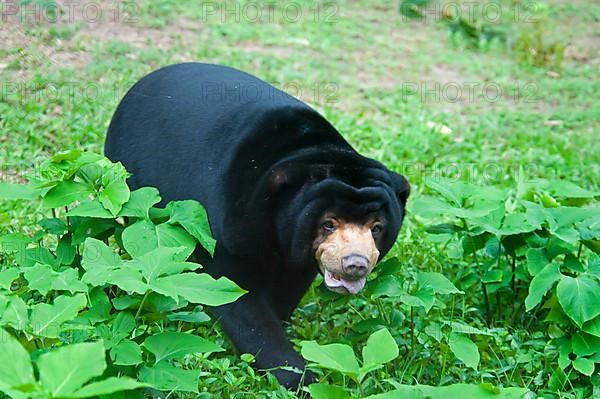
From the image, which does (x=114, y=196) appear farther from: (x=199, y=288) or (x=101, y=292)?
(x=199, y=288)

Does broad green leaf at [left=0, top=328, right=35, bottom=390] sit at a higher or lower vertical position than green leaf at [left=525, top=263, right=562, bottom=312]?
higher

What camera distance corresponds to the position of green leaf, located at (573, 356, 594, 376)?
3.43 m

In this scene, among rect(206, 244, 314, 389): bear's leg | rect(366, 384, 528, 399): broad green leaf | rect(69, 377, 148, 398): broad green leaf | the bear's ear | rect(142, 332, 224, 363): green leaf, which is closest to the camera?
rect(69, 377, 148, 398): broad green leaf

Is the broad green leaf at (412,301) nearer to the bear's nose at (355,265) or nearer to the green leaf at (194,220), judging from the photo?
the bear's nose at (355,265)

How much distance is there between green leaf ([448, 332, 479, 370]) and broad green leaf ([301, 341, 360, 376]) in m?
0.72

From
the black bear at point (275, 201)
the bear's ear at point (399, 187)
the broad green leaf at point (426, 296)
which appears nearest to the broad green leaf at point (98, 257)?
the black bear at point (275, 201)

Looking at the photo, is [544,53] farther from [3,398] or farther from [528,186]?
[3,398]

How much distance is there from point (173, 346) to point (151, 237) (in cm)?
47

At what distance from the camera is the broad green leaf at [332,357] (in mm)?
2504

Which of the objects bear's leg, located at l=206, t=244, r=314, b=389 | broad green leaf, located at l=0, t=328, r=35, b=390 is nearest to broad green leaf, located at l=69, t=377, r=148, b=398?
broad green leaf, located at l=0, t=328, r=35, b=390

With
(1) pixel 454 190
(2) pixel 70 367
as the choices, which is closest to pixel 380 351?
(2) pixel 70 367

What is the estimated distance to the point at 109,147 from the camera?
4.37 metres

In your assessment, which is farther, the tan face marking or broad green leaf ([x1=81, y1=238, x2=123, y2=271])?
the tan face marking

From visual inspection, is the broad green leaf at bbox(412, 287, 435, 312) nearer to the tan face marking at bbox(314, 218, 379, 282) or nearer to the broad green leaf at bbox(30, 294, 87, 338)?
the tan face marking at bbox(314, 218, 379, 282)
